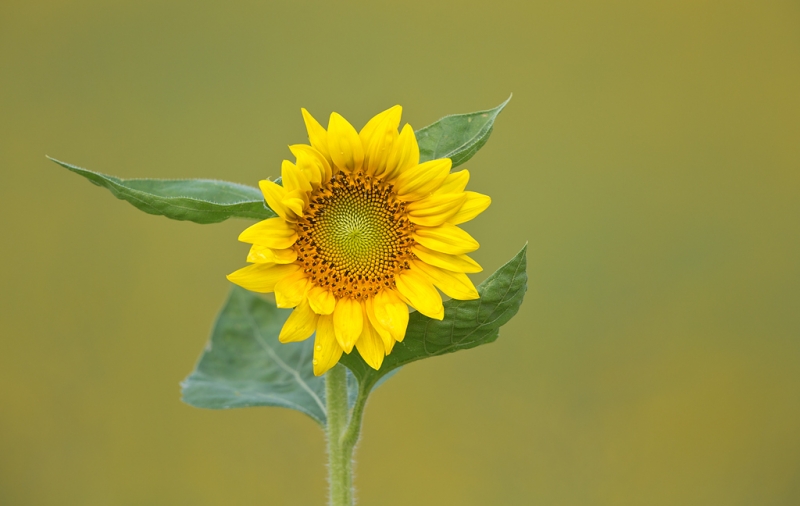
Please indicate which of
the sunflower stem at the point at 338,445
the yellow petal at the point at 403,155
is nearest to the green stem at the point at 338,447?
the sunflower stem at the point at 338,445

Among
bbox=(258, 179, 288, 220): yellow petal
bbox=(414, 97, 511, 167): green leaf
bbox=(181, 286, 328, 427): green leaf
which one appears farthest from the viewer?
bbox=(181, 286, 328, 427): green leaf

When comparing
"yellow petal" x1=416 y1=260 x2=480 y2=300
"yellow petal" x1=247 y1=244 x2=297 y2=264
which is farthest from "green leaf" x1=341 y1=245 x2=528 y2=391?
"yellow petal" x1=247 y1=244 x2=297 y2=264

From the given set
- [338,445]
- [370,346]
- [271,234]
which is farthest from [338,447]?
[271,234]

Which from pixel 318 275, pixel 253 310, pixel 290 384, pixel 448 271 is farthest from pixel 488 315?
pixel 253 310

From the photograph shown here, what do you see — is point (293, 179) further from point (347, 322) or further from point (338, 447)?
point (338, 447)

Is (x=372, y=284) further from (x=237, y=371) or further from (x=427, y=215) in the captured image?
(x=237, y=371)

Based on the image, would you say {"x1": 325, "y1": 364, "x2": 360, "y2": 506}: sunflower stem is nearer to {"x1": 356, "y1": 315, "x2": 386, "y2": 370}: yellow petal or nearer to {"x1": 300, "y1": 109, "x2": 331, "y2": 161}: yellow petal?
{"x1": 356, "y1": 315, "x2": 386, "y2": 370}: yellow petal
